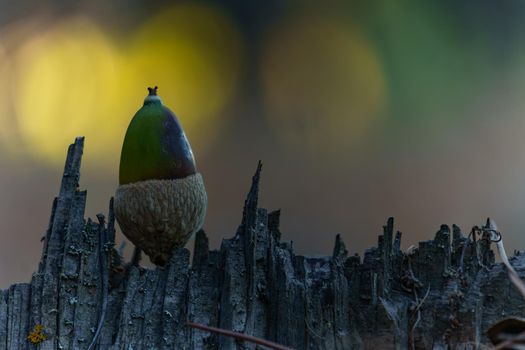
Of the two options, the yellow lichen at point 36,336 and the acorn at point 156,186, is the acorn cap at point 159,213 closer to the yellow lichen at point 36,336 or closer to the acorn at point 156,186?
the acorn at point 156,186

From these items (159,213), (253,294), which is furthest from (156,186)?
(253,294)

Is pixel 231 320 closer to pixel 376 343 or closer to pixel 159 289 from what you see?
pixel 159 289

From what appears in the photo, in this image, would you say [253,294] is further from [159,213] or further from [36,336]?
[36,336]

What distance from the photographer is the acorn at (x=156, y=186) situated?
6.86 ft

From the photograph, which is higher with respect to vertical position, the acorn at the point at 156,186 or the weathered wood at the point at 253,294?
the acorn at the point at 156,186

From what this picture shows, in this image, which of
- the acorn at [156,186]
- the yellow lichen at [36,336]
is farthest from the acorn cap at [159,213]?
the yellow lichen at [36,336]

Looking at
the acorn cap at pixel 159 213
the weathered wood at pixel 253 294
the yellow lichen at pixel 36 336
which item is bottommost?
the yellow lichen at pixel 36 336

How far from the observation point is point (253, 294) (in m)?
1.91

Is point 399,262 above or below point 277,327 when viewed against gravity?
above

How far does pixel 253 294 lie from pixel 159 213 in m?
0.41

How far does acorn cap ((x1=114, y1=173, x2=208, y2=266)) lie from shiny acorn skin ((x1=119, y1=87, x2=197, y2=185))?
3 centimetres

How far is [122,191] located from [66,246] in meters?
0.27

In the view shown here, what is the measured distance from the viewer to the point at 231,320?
1.89 m

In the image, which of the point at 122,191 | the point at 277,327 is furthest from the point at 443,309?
the point at 122,191
